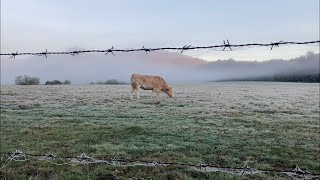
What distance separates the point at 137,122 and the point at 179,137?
504 centimetres

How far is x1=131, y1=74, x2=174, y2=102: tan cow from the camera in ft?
132

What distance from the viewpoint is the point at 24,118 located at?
894 inches

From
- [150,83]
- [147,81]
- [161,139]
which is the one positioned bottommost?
[161,139]

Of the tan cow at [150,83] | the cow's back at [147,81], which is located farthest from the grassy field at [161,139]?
the cow's back at [147,81]

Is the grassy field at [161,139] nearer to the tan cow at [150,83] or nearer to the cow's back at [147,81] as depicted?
the tan cow at [150,83]

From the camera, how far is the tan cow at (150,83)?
4016 cm

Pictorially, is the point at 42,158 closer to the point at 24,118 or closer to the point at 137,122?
the point at 137,122

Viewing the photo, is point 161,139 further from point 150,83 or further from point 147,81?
point 147,81

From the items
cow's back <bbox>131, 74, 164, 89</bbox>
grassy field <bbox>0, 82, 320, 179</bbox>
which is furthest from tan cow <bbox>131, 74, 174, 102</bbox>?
grassy field <bbox>0, 82, 320, 179</bbox>

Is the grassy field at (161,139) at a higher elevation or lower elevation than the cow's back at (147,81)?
lower

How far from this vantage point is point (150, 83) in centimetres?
4059

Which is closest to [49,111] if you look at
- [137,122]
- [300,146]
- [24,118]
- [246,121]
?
[24,118]

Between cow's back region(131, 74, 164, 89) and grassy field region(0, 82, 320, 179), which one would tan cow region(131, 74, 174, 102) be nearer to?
cow's back region(131, 74, 164, 89)

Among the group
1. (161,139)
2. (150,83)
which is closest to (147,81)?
(150,83)
